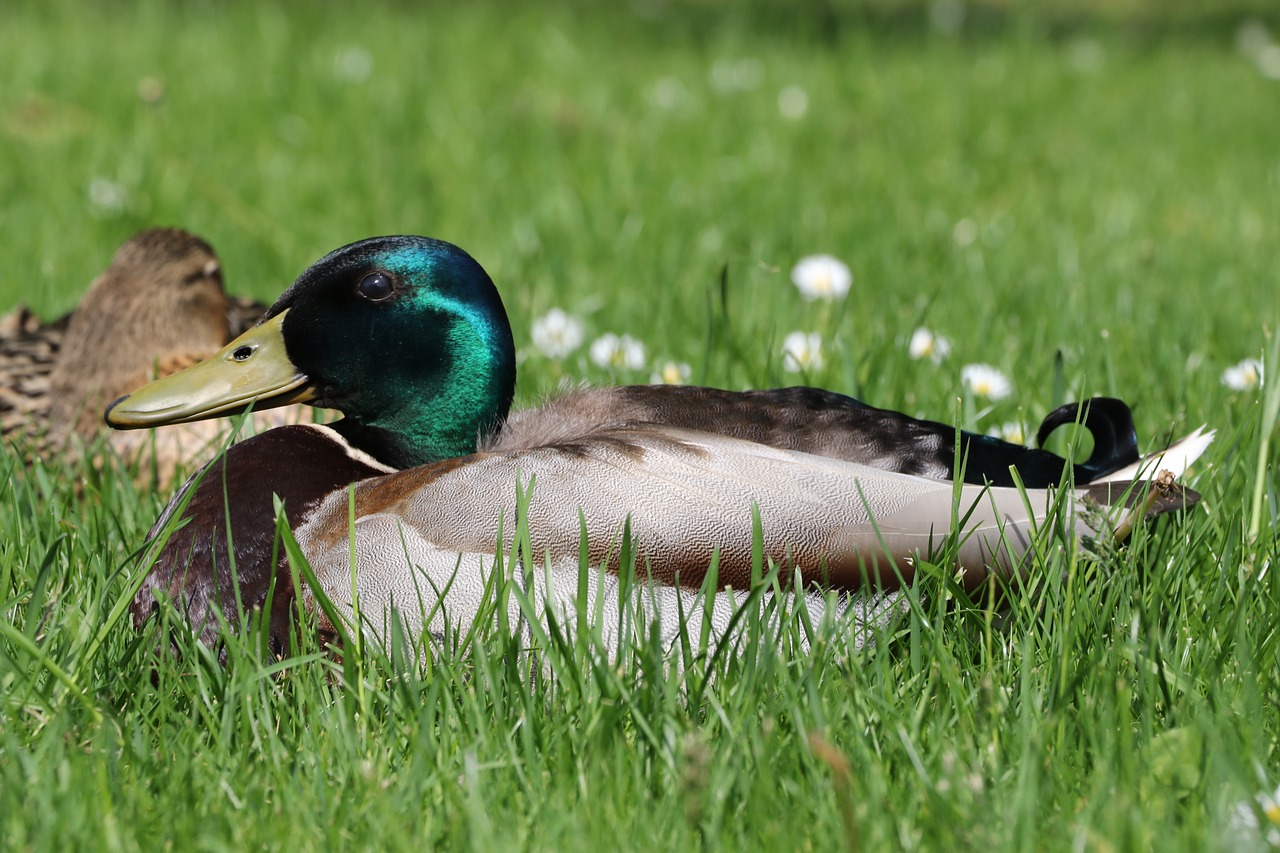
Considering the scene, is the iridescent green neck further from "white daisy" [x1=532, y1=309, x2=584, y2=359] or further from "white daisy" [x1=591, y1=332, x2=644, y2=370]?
"white daisy" [x1=532, y1=309, x2=584, y2=359]

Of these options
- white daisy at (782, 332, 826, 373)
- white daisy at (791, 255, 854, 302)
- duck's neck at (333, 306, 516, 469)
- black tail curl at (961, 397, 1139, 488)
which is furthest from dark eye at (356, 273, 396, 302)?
white daisy at (791, 255, 854, 302)

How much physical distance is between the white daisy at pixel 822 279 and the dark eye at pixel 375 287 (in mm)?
1880

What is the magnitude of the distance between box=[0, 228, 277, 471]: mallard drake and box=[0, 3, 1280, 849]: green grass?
1.38 ft

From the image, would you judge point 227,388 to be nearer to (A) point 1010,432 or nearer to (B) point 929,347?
(A) point 1010,432

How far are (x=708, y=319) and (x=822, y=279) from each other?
33.6 inches

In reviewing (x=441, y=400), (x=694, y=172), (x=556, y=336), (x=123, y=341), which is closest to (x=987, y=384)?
(x=556, y=336)

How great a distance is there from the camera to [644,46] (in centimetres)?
794

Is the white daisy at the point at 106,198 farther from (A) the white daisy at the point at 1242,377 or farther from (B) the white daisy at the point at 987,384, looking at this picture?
(A) the white daisy at the point at 1242,377

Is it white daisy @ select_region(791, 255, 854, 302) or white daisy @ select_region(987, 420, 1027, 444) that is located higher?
white daisy @ select_region(791, 255, 854, 302)

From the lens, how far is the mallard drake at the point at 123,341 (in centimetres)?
343

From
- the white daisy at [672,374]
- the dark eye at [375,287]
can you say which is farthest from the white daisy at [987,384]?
Result: the dark eye at [375,287]

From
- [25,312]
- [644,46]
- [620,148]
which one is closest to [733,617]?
[25,312]

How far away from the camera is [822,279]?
410cm

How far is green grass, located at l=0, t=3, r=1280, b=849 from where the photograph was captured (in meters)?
1.78
